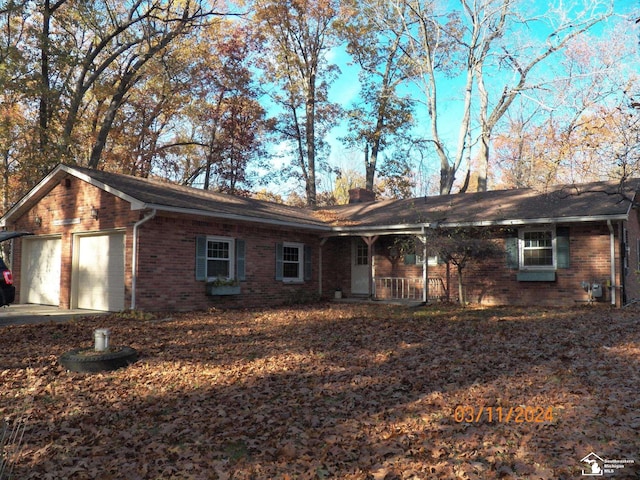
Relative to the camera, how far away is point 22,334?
8383 millimetres

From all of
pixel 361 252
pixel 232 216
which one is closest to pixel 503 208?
pixel 361 252

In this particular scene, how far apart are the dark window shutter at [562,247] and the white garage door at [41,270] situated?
1428 cm

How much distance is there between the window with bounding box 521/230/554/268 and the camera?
1360cm

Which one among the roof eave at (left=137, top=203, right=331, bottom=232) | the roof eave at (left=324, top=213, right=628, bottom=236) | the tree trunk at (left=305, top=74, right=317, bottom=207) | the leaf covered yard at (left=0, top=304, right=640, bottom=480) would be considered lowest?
the leaf covered yard at (left=0, top=304, right=640, bottom=480)

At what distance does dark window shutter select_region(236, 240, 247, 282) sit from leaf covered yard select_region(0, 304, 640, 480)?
520 cm

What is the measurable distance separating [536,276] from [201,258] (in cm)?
940

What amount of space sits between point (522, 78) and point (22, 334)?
23.3 m

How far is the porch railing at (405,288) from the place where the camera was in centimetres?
1517

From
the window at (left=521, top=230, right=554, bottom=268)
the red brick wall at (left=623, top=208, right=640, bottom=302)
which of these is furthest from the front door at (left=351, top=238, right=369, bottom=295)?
the red brick wall at (left=623, top=208, right=640, bottom=302)

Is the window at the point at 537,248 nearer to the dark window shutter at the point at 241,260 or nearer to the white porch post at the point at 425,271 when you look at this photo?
the white porch post at the point at 425,271

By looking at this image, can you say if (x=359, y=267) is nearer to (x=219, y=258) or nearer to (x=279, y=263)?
(x=279, y=263)

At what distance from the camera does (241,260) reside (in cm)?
1377

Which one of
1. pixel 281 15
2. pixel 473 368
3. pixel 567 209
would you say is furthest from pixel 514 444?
pixel 281 15

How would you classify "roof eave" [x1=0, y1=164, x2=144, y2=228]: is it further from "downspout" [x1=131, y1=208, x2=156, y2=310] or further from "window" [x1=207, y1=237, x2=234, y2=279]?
"window" [x1=207, y1=237, x2=234, y2=279]
